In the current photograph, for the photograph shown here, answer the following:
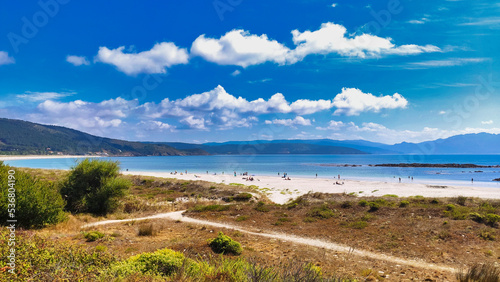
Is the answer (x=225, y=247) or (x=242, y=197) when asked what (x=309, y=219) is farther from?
(x=242, y=197)

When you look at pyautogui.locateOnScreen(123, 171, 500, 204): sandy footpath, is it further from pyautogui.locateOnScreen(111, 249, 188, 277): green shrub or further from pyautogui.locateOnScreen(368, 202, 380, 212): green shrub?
pyautogui.locateOnScreen(111, 249, 188, 277): green shrub

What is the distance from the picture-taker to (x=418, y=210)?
70.2 feet

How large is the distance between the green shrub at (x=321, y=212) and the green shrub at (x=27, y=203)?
58.7 ft

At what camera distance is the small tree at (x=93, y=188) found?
23.6 m

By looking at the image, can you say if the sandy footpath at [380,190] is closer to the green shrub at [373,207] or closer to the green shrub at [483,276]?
the green shrub at [373,207]

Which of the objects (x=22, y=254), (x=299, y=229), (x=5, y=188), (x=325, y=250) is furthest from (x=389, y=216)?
(x=5, y=188)

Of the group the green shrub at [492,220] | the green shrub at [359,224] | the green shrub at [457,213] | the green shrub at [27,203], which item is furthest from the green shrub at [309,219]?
the green shrub at [27,203]

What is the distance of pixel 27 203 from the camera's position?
46.3 feet

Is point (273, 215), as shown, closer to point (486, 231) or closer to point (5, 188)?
point (486, 231)

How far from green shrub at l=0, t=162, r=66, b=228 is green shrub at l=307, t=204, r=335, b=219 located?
17.9m

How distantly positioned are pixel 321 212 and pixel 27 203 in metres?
19.5

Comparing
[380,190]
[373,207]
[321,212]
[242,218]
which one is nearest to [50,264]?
[242,218]

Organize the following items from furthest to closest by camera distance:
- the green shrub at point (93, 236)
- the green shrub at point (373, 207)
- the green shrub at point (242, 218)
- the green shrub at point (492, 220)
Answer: the green shrub at point (373, 207) < the green shrub at point (242, 218) < the green shrub at point (492, 220) < the green shrub at point (93, 236)

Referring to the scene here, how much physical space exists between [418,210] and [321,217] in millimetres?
7822
